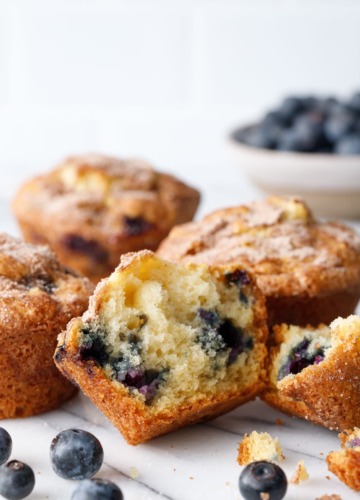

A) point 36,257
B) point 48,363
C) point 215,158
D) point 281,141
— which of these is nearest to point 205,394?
point 48,363

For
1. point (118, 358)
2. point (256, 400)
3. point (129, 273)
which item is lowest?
point (256, 400)

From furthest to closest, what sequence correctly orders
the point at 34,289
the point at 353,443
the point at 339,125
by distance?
the point at 339,125
the point at 34,289
the point at 353,443

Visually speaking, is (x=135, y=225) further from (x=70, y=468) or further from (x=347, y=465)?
(x=347, y=465)

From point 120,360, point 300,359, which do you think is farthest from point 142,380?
point 300,359

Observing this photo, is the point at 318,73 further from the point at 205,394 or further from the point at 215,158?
the point at 205,394

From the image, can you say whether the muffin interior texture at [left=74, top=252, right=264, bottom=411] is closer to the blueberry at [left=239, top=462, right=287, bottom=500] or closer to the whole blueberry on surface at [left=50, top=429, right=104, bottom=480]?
the whole blueberry on surface at [left=50, top=429, right=104, bottom=480]

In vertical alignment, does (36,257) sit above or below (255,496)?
above

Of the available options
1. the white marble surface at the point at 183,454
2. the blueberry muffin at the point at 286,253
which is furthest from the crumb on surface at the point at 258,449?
the blueberry muffin at the point at 286,253
